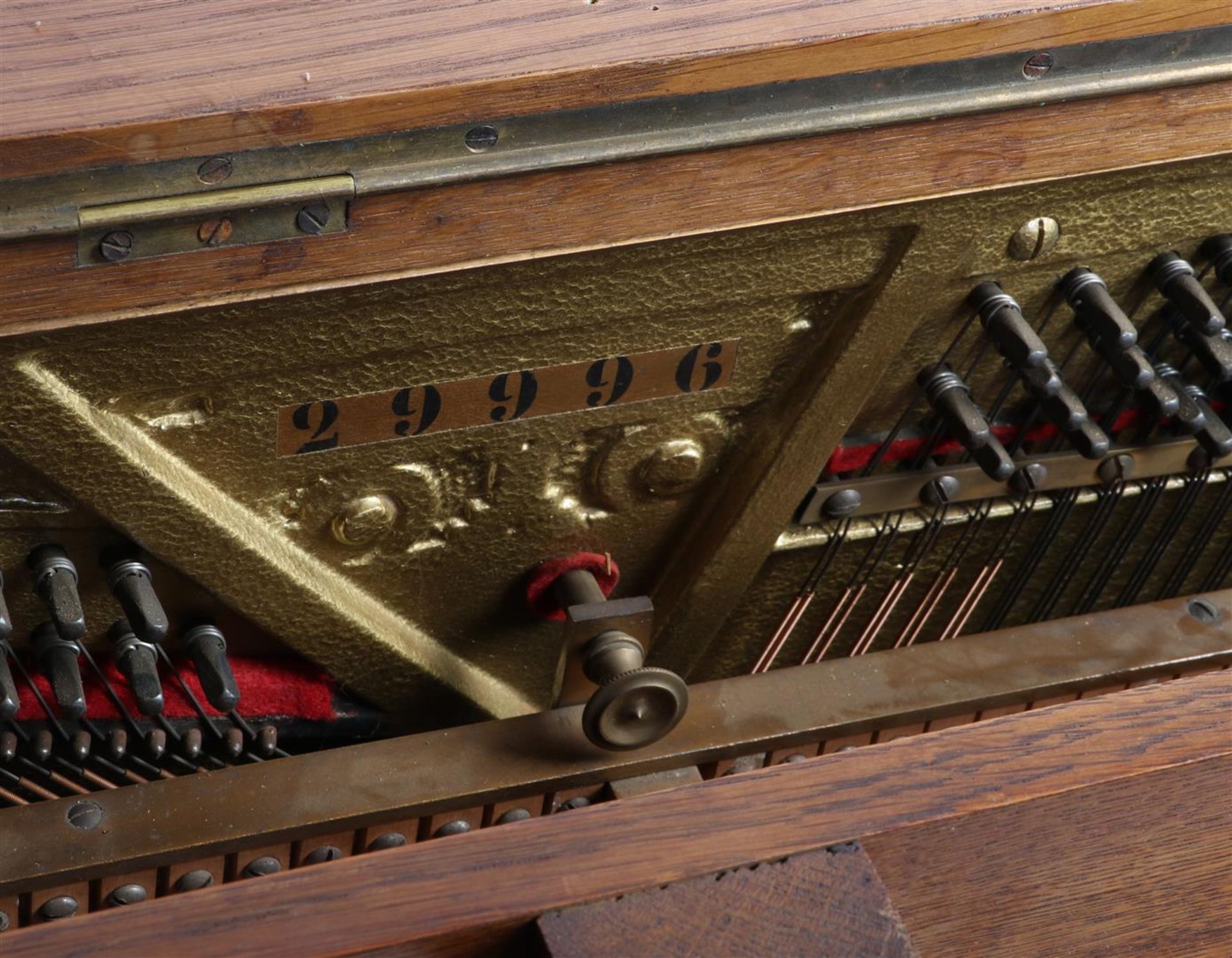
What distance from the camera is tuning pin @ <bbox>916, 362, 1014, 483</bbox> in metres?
2.07

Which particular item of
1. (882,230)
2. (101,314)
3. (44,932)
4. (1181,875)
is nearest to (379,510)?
(101,314)

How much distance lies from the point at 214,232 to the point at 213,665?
1.88ft

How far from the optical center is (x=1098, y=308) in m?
2.04

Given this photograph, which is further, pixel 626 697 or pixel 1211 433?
pixel 1211 433

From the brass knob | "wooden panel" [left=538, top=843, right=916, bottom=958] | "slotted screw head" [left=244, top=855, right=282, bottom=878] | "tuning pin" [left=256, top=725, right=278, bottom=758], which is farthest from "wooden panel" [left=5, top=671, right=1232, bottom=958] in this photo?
"tuning pin" [left=256, top=725, right=278, bottom=758]

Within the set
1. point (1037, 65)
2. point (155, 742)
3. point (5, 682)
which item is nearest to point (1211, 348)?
point (1037, 65)

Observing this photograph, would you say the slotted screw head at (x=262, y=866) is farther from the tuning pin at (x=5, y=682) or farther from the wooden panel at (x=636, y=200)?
the wooden panel at (x=636, y=200)

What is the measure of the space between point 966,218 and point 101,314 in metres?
0.92

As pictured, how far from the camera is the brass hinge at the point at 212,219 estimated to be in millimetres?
1497

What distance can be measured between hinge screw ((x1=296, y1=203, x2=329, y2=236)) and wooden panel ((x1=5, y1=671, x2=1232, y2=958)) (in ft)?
1.87

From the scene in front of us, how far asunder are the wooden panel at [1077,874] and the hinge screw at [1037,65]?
0.72m

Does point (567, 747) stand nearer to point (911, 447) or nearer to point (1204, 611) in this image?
point (911, 447)

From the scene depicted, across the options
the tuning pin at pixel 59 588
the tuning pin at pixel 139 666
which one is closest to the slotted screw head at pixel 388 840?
the tuning pin at pixel 139 666

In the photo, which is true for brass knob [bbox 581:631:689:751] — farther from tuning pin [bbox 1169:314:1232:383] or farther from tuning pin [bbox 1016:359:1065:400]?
tuning pin [bbox 1169:314:1232:383]
